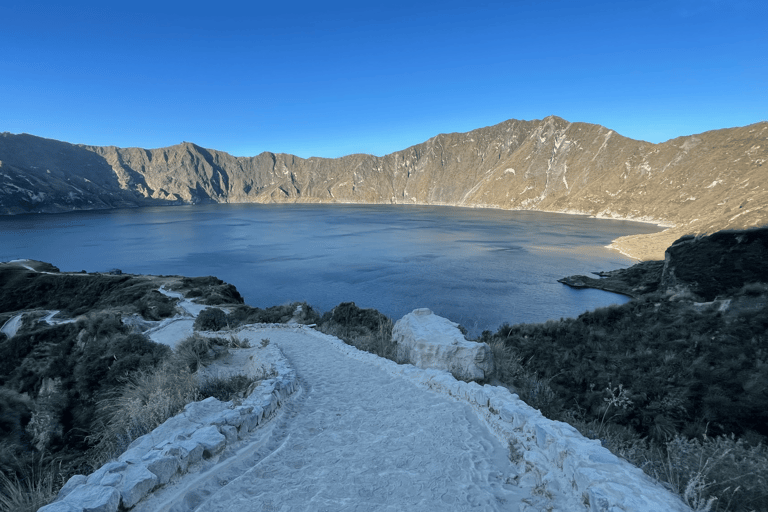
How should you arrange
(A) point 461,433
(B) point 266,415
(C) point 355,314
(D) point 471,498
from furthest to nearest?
(C) point 355,314, (B) point 266,415, (A) point 461,433, (D) point 471,498

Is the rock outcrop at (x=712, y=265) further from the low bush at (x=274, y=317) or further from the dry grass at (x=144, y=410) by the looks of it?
the dry grass at (x=144, y=410)

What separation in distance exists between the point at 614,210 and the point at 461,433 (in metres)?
146

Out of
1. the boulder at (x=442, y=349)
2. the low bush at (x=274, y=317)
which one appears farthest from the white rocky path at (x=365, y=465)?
the low bush at (x=274, y=317)

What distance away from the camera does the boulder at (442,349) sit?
28.4ft

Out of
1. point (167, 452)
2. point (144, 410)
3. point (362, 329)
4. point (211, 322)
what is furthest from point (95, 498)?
point (211, 322)

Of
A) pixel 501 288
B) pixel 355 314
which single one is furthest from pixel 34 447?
pixel 501 288

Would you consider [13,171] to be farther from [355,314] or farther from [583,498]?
[583,498]

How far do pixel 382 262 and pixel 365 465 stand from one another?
49.6 m

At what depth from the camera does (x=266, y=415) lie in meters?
5.50

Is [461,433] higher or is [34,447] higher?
[461,433]

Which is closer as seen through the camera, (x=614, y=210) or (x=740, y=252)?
(x=740, y=252)

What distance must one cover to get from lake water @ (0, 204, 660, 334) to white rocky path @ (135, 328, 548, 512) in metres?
21.1

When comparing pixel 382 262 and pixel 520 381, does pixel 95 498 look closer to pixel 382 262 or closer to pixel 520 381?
pixel 520 381

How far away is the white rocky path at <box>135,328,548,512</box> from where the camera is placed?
3.44 metres
